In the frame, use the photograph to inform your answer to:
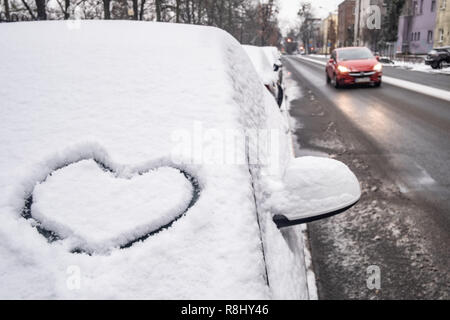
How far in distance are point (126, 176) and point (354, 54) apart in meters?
15.3

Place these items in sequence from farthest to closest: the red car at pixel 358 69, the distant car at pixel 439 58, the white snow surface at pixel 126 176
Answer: the distant car at pixel 439 58 → the red car at pixel 358 69 → the white snow surface at pixel 126 176

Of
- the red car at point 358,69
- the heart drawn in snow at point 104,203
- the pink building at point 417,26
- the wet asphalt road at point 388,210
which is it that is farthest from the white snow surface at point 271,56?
the pink building at point 417,26

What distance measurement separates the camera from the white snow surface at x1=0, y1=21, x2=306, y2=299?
915 millimetres

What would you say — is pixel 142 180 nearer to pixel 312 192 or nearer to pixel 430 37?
pixel 312 192

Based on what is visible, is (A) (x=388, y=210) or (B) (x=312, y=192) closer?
(B) (x=312, y=192)

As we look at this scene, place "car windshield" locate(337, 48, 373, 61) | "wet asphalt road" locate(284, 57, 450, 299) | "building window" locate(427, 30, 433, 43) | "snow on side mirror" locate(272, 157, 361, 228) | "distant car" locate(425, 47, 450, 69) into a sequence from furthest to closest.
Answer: "building window" locate(427, 30, 433, 43) → "distant car" locate(425, 47, 450, 69) → "car windshield" locate(337, 48, 373, 61) → "wet asphalt road" locate(284, 57, 450, 299) → "snow on side mirror" locate(272, 157, 361, 228)

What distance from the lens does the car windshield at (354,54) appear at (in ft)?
48.0

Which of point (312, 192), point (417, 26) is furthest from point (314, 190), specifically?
point (417, 26)

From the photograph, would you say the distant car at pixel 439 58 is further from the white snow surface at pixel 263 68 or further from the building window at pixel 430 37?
the white snow surface at pixel 263 68

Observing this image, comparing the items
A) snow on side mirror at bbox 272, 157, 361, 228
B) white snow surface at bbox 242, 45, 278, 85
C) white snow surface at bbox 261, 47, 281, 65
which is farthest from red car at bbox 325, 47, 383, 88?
snow on side mirror at bbox 272, 157, 361, 228

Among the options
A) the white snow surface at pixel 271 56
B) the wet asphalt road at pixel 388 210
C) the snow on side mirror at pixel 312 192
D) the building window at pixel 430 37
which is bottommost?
the wet asphalt road at pixel 388 210

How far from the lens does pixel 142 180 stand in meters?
1.14

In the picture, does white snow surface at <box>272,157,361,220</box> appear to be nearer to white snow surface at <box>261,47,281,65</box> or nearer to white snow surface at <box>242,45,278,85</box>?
white snow surface at <box>242,45,278,85</box>
